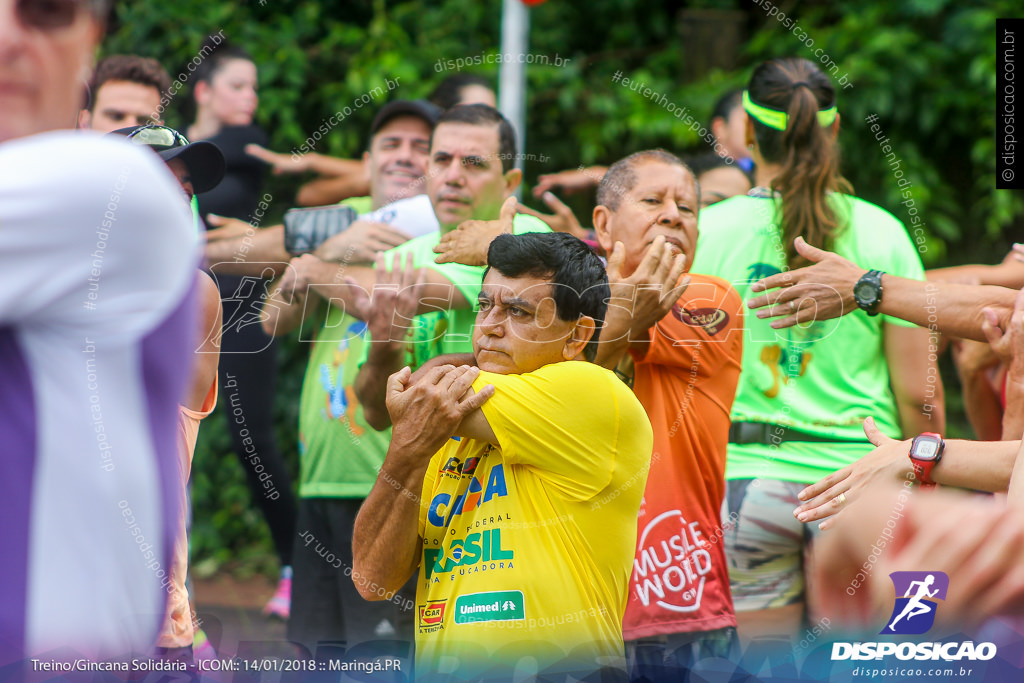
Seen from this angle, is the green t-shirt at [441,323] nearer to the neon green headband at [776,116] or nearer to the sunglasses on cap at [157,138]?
the sunglasses on cap at [157,138]

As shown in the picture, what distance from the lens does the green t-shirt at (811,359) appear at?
2707 mm

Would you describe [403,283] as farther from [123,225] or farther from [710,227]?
[123,225]

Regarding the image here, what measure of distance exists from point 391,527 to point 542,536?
28 centimetres

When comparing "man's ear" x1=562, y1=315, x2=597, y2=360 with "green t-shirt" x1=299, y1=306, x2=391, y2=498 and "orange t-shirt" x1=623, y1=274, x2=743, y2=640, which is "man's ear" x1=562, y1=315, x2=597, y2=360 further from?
"green t-shirt" x1=299, y1=306, x2=391, y2=498

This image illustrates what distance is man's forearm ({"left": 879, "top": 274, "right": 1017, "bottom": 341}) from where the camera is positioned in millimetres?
2270

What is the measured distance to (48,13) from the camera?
99 centimetres

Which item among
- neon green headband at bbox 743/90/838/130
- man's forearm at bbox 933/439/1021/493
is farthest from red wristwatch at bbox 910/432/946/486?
neon green headband at bbox 743/90/838/130

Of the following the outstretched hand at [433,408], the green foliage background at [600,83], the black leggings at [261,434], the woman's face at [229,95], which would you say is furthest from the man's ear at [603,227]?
the green foliage background at [600,83]

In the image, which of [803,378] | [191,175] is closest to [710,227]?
[803,378]

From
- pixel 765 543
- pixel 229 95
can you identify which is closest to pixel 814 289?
pixel 765 543

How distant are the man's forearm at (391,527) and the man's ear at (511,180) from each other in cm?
116

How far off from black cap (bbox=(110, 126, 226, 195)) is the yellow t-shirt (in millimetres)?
824

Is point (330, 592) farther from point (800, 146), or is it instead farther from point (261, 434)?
point (800, 146)

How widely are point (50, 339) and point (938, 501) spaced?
30.9 inches
